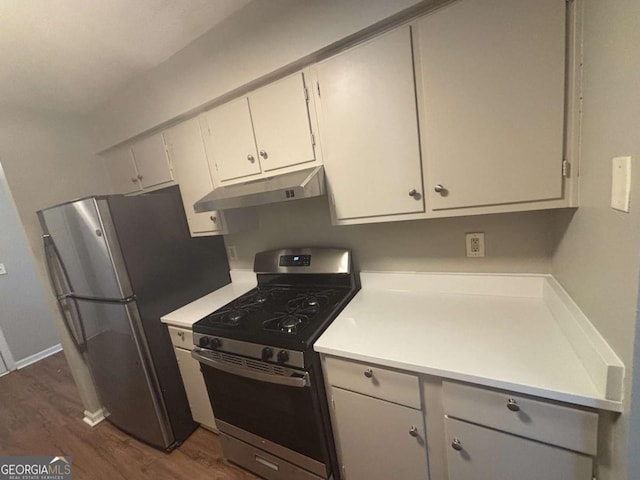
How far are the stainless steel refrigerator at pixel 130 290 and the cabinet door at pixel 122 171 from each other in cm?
52

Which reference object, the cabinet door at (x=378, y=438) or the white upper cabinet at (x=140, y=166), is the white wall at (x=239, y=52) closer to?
the white upper cabinet at (x=140, y=166)

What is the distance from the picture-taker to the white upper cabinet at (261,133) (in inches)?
50.9

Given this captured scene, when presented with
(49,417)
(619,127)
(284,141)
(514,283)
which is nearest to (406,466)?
(514,283)

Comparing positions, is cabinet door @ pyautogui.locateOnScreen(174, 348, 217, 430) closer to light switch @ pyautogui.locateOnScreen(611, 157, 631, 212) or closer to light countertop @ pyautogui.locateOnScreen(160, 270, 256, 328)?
light countertop @ pyautogui.locateOnScreen(160, 270, 256, 328)

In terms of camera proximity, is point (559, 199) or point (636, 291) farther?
point (559, 199)

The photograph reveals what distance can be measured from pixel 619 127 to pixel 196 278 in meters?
2.16

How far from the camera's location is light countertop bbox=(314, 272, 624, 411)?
2.56 feet

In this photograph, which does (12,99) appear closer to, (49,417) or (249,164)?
(249,164)

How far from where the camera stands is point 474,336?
104 centimetres

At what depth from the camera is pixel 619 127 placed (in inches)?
24.6

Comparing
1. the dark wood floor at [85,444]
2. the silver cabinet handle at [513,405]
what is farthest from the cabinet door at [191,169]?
the silver cabinet handle at [513,405]

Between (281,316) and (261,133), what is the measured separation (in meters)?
0.97

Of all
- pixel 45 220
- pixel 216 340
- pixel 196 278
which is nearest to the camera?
pixel 216 340

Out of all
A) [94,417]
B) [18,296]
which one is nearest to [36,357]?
[18,296]
